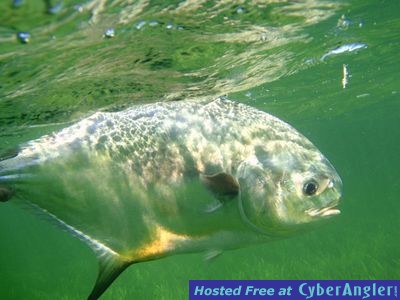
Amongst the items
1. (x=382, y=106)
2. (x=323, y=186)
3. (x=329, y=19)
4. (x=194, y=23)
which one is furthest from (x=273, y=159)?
(x=382, y=106)

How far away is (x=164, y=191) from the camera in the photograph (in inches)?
144

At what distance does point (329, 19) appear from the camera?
1012 centimetres

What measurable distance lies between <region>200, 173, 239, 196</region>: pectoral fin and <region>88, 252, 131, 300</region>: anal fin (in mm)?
1006

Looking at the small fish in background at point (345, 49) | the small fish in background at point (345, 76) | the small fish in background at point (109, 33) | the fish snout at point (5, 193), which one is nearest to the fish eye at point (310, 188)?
the fish snout at point (5, 193)

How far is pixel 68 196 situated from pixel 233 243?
61.7 inches

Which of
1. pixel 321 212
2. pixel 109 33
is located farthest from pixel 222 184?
pixel 109 33

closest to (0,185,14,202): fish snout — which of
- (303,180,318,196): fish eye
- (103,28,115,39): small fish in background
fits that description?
(303,180,318,196): fish eye

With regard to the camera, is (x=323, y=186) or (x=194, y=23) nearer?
(x=323, y=186)

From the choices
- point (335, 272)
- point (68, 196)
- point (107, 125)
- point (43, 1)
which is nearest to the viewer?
point (68, 196)

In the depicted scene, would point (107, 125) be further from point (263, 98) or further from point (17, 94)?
point (263, 98)

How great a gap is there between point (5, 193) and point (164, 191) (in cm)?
141

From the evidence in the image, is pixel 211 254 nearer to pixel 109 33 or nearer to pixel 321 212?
pixel 321 212

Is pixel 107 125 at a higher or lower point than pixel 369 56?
Result: higher

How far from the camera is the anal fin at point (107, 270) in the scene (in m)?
3.30
